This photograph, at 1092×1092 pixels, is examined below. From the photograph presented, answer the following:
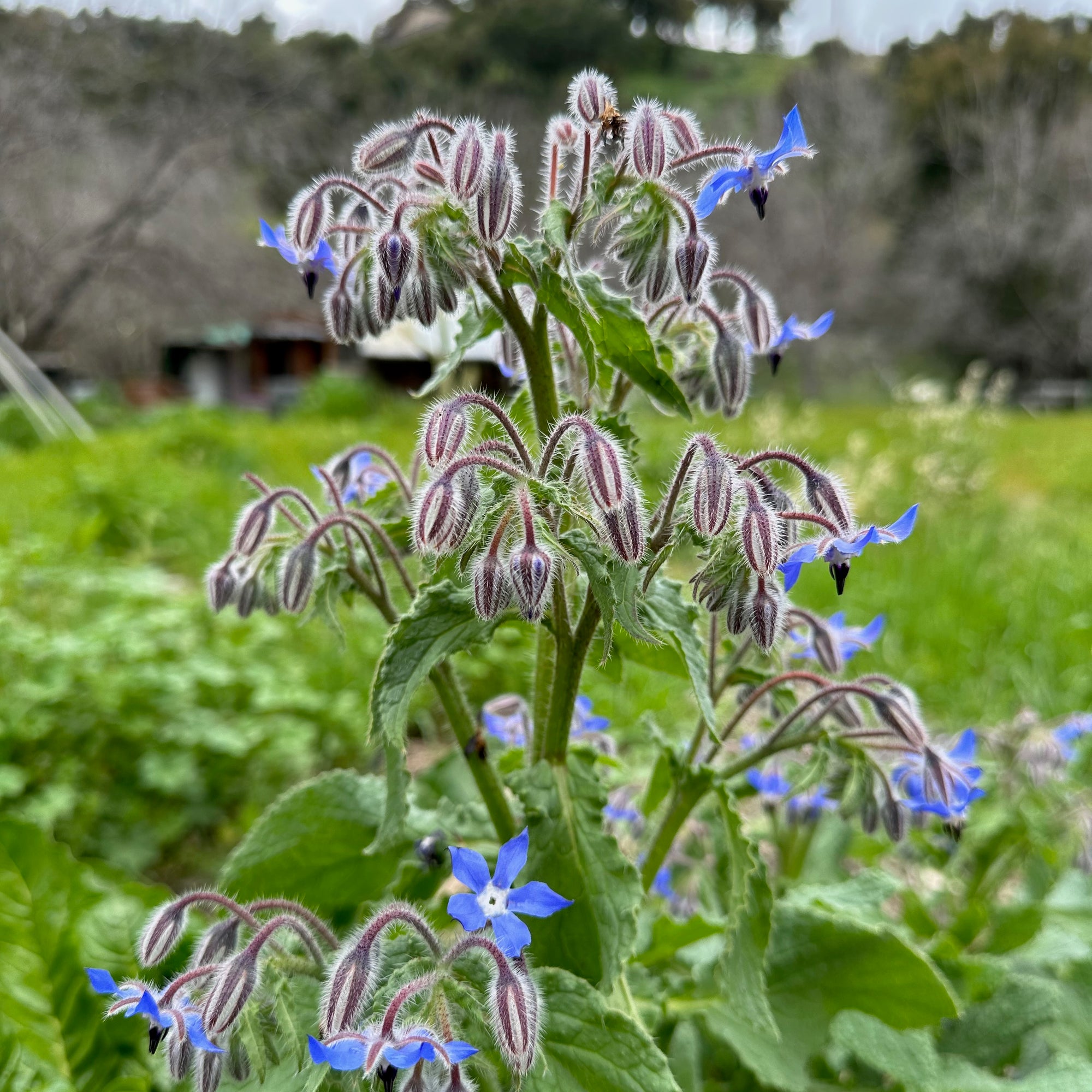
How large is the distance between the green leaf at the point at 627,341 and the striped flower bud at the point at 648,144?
13cm

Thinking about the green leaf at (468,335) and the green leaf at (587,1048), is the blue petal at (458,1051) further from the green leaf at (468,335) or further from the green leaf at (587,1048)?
the green leaf at (468,335)

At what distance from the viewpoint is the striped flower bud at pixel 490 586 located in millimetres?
922

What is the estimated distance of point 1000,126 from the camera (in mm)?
26234

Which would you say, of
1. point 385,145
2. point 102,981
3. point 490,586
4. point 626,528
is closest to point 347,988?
point 102,981

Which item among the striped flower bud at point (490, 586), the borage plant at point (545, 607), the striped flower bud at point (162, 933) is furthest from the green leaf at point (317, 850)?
the striped flower bud at point (490, 586)

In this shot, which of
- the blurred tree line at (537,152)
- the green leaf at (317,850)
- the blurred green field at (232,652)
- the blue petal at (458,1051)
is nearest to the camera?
the blue petal at (458,1051)

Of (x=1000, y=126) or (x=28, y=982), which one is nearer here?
(x=28, y=982)

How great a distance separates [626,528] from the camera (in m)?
0.91

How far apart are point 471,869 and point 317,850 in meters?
0.53

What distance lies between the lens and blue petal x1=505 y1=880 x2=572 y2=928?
0.93 metres

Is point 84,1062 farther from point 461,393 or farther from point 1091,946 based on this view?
point 1091,946

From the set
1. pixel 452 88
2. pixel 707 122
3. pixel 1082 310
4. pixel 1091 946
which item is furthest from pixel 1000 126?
pixel 1091 946

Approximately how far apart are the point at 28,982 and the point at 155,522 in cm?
480

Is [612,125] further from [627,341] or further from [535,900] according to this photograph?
[535,900]
